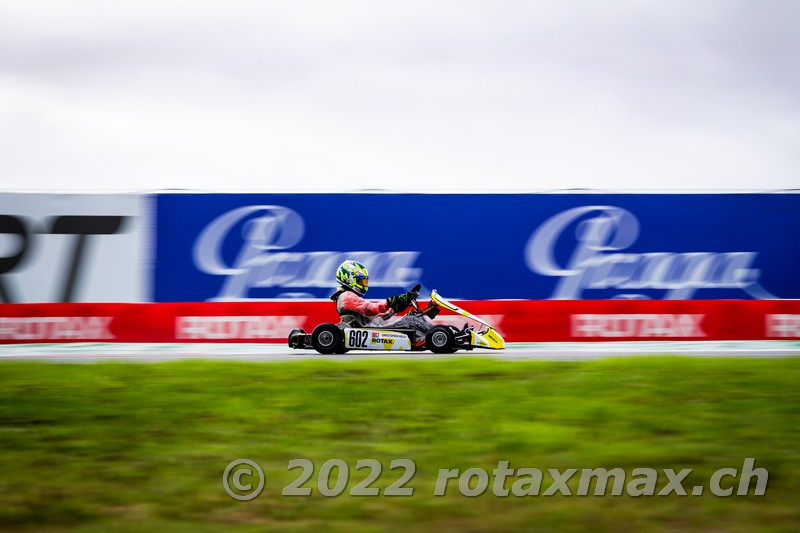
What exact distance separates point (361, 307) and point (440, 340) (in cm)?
133

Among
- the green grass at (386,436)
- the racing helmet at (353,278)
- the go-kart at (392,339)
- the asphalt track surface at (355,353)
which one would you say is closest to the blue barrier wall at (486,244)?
the asphalt track surface at (355,353)

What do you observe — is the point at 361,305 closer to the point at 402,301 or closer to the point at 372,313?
the point at 372,313

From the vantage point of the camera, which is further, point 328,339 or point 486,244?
point 486,244

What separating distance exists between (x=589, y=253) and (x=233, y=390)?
10715 millimetres

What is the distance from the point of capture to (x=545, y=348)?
14.9 meters

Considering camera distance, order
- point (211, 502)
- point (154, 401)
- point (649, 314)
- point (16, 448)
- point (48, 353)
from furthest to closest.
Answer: point (649, 314), point (48, 353), point (154, 401), point (16, 448), point (211, 502)

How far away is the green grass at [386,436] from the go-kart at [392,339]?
4.10 metres

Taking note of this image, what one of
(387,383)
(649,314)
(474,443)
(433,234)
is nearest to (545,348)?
(649,314)

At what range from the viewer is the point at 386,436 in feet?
21.1

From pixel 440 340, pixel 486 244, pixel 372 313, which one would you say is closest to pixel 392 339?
pixel 372 313

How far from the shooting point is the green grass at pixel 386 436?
4.85 metres

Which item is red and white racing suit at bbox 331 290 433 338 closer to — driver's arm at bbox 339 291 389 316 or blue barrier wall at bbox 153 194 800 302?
driver's arm at bbox 339 291 389 316

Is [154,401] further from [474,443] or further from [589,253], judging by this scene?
→ [589,253]

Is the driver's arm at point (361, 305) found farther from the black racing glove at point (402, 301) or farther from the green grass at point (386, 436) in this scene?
the green grass at point (386, 436)
